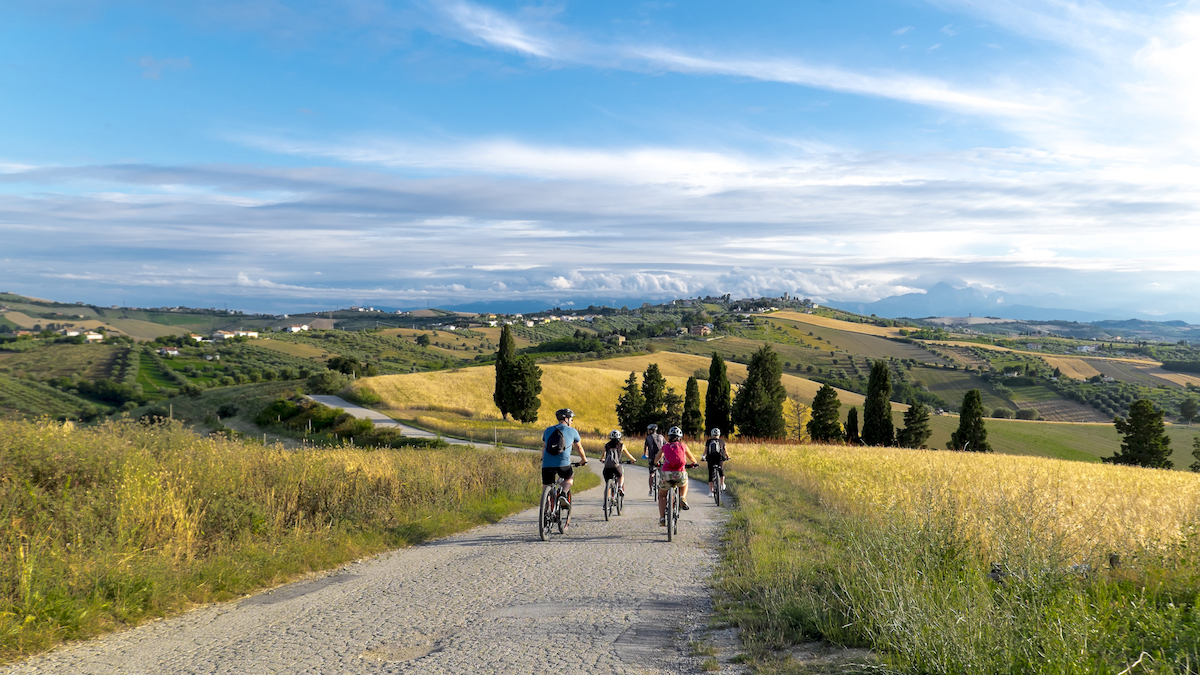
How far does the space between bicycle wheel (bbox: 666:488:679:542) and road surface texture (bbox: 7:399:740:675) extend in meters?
1.37

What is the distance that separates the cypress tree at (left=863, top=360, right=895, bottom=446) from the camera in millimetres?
54062

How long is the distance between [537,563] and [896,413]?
81.9m

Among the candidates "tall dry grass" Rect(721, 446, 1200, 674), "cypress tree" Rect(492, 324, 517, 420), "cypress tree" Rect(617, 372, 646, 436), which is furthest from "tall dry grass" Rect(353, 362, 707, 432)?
Answer: "tall dry grass" Rect(721, 446, 1200, 674)

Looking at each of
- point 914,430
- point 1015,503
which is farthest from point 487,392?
point 1015,503

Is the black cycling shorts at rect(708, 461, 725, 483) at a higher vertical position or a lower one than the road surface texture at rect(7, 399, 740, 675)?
lower

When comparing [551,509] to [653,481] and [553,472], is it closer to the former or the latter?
[553,472]

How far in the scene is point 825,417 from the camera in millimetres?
58219

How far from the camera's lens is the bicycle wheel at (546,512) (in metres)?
11.0

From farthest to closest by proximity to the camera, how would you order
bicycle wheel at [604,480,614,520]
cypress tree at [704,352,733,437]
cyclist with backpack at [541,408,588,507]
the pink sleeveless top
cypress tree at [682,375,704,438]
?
cypress tree at [682,375,704,438] < cypress tree at [704,352,733,437] < bicycle wheel at [604,480,614,520] < the pink sleeveless top < cyclist with backpack at [541,408,588,507]

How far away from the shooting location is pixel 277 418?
51.1m

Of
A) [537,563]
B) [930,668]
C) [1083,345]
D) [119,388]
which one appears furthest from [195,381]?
[1083,345]

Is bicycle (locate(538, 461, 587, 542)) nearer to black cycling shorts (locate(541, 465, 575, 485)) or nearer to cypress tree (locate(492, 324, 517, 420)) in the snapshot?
black cycling shorts (locate(541, 465, 575, 485))

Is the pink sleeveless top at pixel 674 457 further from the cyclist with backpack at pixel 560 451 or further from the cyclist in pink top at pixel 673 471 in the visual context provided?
the cyclist with backpack at pixel 560 451

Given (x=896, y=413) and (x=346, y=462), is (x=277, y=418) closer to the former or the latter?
(x=346, y=462)
